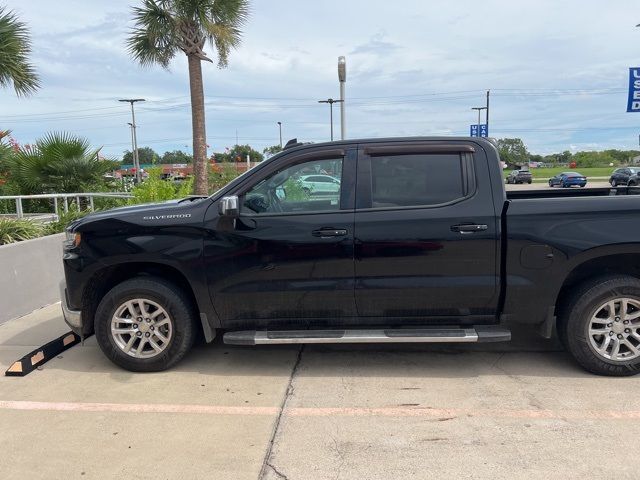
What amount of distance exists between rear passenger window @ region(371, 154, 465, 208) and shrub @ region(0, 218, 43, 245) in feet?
17.1

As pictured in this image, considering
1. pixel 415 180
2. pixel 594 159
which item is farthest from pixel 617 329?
pixel 594 159

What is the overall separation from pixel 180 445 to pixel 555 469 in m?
2.29

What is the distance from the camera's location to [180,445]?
133 inches

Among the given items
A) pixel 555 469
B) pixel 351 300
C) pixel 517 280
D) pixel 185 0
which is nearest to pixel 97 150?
pixel 185 0

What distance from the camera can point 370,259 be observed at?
4.17 m

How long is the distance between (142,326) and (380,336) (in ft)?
6.60

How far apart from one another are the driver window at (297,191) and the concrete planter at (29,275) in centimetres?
354

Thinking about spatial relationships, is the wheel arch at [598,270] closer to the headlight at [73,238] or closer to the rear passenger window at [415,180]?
the rear passenger window at [415,180]

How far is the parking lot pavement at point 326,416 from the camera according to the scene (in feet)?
10.2

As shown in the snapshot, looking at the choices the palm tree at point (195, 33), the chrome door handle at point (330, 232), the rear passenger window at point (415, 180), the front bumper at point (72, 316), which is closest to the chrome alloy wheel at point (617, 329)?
the rear passenger window at point (415, 180)

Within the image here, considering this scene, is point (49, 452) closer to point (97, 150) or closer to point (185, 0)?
point (97, 150)

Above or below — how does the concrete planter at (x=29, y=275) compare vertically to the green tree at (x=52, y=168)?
below

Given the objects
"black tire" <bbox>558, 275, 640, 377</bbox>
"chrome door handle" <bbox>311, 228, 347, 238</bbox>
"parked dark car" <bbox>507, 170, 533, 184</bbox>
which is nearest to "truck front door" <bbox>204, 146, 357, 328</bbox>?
"chrome door handle" <bbox>311, 228, 347, 238</bbox>

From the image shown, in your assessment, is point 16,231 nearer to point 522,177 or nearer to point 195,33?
point 195,33
